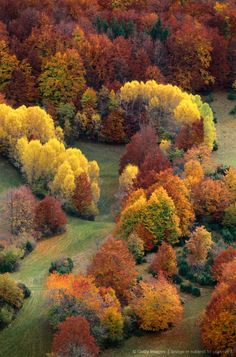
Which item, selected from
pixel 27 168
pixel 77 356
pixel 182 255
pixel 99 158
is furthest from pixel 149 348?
pixel 99 158

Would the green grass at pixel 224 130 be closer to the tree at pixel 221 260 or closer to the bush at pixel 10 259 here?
the tree at pixel 221 260

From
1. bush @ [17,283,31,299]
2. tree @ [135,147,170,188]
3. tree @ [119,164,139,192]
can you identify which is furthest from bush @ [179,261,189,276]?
tree @ [119,164,139,192]

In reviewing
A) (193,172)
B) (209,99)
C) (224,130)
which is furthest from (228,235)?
(209,99)

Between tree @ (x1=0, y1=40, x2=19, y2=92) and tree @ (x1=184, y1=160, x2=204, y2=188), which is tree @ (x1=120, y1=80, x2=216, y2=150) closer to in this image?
tree @ (x1=184, y1=160, x2=204, y2=188)

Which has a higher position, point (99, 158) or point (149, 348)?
point (149, 348)

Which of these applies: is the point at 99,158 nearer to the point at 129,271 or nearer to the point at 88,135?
the point at 88,135

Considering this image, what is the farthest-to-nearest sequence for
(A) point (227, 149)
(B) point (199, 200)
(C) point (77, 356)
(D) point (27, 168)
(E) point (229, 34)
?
(E) point (229, 34) → (A) point (227, 149) → (D) point (27, 168) → (B) point (199, 200) → (C) point (77, 356)

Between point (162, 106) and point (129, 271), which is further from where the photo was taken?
point (162, 106)

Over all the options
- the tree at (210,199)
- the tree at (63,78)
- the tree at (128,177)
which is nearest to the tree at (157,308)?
the tree at (210,199)
